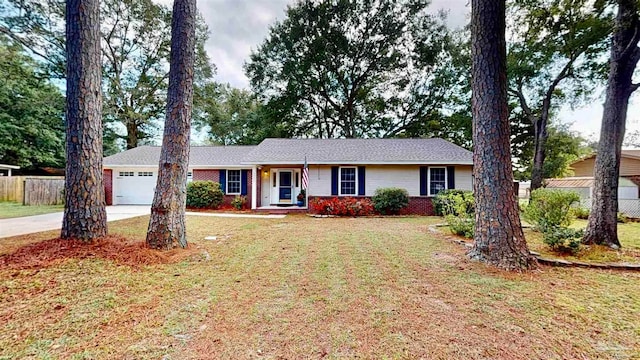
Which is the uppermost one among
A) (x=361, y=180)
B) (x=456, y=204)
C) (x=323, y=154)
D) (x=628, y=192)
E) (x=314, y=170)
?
(x=323, y=154)

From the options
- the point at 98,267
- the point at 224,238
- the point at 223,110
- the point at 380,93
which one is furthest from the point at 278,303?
the point at 223,110

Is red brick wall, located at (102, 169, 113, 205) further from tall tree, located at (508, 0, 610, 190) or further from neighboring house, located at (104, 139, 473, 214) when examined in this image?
tall tree, located at (508, 0, 610, 190)

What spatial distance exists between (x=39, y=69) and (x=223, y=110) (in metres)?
12.7

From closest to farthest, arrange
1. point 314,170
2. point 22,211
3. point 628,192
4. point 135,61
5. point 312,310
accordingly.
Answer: point 312,310 < point 22,211 < point 628,192 < point 314,170 < point 135,61

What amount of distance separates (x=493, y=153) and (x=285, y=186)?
468 inches

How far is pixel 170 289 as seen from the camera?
3.79m

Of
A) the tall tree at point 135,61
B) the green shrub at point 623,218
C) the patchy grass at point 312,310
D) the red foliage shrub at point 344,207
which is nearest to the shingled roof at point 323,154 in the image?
the red foliage shrub at point 344,207

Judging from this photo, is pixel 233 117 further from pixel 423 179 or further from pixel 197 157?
pixel 423 179

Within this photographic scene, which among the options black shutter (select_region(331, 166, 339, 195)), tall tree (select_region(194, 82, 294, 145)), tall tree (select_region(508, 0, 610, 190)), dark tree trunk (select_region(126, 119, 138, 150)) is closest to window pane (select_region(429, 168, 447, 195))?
black shutter (select_region(331, 166, 339, 195))

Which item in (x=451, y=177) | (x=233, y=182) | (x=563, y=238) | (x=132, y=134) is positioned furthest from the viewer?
(x=132, y=134)

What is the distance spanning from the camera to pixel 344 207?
12.9m

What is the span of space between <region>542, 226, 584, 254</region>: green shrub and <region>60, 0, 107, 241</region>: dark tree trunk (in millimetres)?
9016

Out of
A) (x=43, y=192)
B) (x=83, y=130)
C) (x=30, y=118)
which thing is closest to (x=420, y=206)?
(x=83, y=130)

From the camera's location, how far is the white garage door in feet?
54.6
